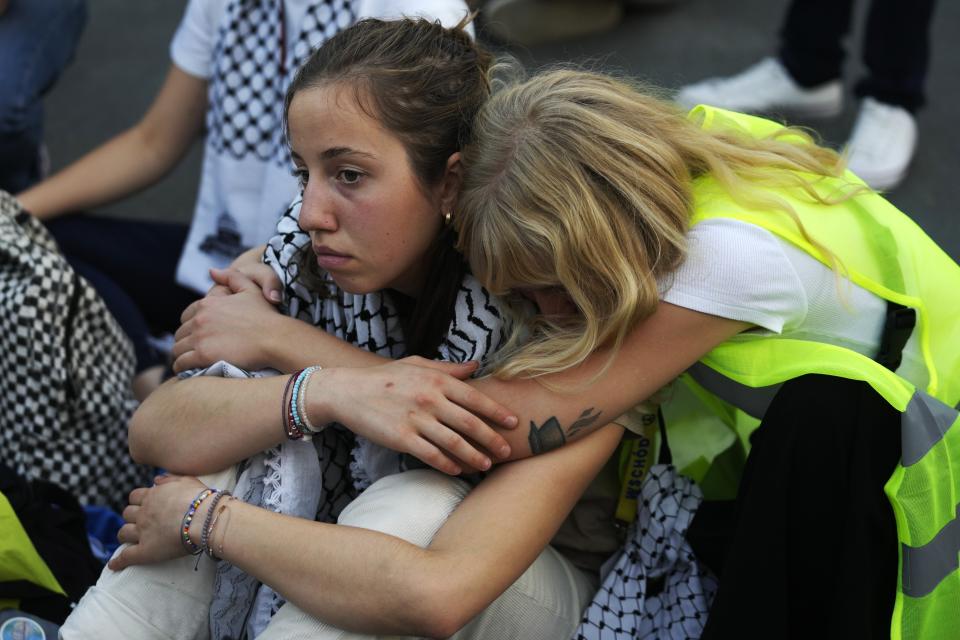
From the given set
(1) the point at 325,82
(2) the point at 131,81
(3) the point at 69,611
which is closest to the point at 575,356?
(1) the point at 325,82

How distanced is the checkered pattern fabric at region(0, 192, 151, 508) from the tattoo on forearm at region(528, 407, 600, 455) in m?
1.05

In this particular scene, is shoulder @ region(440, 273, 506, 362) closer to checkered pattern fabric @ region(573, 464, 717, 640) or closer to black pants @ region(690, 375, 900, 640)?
checkered pattern fabric @ region(573, 464, 717, 640)

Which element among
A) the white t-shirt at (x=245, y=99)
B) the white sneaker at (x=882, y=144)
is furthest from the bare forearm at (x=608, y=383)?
the white sneaker at (x=882, y=144)

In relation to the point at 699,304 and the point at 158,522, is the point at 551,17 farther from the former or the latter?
the point at 158,522

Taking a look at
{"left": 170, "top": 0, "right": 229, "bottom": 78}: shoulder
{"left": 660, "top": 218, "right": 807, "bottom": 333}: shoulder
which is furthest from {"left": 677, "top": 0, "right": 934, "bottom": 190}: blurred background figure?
{"left": 660, "top": 218, "right": 807, "bottom": 333}: shoulder

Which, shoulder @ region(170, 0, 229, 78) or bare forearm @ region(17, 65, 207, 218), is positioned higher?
shoulder @ region(170, 0, 229, 78)

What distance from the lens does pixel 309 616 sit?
148 centimetres

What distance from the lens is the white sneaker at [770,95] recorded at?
3633mm

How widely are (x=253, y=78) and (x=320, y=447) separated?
1.02 meters

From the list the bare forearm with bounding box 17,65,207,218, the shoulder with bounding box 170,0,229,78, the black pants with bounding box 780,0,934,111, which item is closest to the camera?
the shoulder with bounding box 170,0,229,78

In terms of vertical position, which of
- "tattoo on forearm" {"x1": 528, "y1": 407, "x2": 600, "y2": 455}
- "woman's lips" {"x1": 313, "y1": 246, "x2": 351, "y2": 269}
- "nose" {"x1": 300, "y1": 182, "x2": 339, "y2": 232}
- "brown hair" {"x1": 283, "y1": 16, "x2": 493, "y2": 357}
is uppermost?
"brown hair" {"x1": 283, "y1": 16, "x2": 493, "y2": 357}

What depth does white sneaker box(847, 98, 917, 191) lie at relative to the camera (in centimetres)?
326

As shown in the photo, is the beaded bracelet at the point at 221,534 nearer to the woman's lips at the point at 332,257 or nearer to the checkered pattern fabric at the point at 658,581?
the woman's lips at the point at 332,257

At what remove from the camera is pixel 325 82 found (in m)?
1.60
